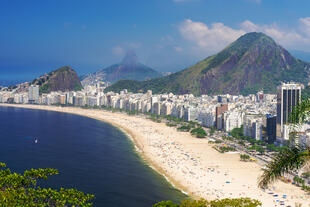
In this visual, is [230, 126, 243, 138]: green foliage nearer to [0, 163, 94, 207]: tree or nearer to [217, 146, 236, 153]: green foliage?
[217, 146, 236, 153]: green foliage

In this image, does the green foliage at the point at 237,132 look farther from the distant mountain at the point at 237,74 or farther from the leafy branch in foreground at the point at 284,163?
the distant mountain at the point at 237,74

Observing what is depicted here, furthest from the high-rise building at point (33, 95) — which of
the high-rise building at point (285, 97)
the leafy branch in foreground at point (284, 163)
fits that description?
the leafy branch in foreground at point (284, 163)

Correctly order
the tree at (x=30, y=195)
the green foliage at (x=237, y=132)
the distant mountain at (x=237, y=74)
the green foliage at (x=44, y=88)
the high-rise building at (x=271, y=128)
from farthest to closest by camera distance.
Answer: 1. the distant mountain at (x=237, y=74)
2. the green foliage at (x=44, y=88)
3. the green foliage at (x=237, y=132)
4. the high-rise building at (x=271, y=128)
5. the tree at (x=30, y=195)

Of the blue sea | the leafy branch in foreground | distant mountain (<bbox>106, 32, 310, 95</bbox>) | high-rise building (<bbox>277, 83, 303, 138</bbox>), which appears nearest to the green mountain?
distant mountain (<bbox>106, 32, 310, 95</bbox>)

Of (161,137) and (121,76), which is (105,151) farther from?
(121,76)

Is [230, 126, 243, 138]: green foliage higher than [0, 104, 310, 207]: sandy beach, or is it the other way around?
[230, 126, 243, 138]: green foliage

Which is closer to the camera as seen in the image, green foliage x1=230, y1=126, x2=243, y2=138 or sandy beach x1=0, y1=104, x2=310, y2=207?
sandy beach x1=0, y1=104, x2=310, y2=207

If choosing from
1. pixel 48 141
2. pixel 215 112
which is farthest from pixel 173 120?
pixel 48 141
